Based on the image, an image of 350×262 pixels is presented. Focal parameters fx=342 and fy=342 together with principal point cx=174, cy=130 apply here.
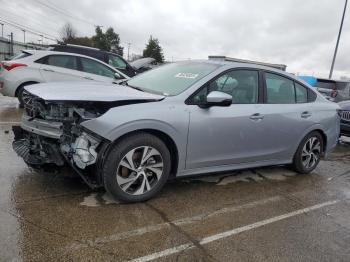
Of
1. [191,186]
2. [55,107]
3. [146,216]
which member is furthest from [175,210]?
[55,107]

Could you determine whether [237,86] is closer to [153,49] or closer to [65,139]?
[65,139]

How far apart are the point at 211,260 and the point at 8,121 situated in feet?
19.9

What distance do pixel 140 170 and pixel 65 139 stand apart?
869 millimetres

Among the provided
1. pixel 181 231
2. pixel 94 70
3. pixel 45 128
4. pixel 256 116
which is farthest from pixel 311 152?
pixel 94 70

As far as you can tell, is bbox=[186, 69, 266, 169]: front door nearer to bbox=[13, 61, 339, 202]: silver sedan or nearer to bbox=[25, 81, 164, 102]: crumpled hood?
bbox=[13, 61, 339, 202]: silver sedan

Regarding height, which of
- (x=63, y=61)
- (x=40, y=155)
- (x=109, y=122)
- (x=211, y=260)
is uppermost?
(x=63, y=61)

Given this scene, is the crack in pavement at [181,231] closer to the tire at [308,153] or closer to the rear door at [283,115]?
the rear door at [283,115]

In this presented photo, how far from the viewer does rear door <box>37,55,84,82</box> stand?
28.2 feet

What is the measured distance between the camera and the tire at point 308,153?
5.35m

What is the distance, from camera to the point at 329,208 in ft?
14.0

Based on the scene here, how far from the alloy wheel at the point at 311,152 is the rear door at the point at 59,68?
598 cm

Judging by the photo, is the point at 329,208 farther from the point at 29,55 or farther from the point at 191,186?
the point at 29,55

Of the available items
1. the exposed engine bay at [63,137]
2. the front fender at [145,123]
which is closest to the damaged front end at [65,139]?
the exposed engine bay at [63,137]

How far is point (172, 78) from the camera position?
14.6ft
